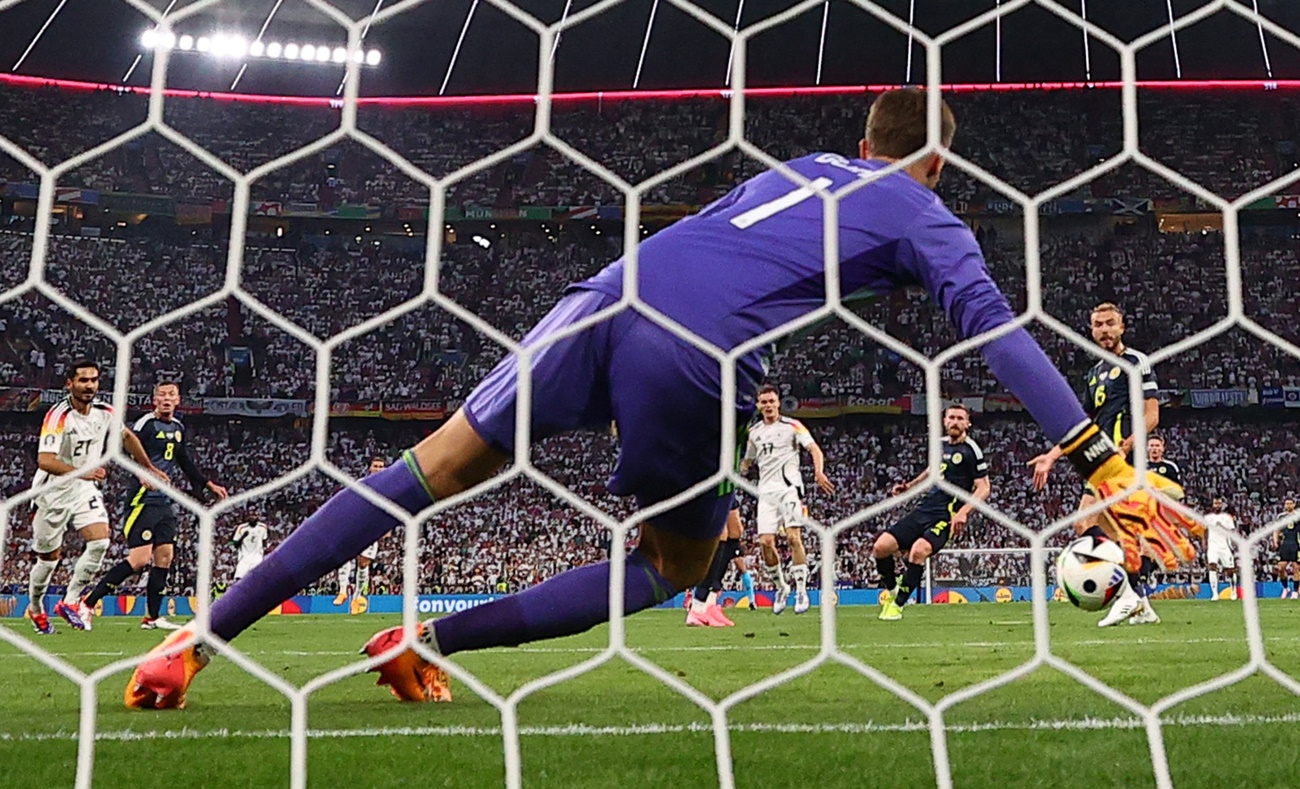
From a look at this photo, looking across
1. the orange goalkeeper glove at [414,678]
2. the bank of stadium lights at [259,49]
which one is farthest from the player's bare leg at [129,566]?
the bank of stadium lights at [259,49]

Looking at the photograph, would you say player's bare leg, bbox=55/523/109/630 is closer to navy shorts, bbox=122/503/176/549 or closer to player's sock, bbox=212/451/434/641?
navy shorts, bbox=122/503/176/549

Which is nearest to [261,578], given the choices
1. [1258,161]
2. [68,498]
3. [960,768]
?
[960,768]

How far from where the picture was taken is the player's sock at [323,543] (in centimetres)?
225

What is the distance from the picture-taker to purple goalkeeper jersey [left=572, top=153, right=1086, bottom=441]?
2.15 m

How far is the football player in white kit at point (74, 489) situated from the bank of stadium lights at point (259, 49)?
11440mm

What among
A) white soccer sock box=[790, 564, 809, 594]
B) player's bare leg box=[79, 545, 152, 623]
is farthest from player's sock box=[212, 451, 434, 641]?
white soccer sock box=[790, 564, 809, 594]

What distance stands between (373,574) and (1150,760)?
13968 mm

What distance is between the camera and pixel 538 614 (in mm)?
2412

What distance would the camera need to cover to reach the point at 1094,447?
74.3 inches

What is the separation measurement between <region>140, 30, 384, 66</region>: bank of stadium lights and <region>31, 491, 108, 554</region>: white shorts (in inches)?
477

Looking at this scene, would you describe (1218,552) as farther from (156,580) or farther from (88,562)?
(88,562)

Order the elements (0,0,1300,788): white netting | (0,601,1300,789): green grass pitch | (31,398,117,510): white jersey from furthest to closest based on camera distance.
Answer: (31,398,117,510): white jersey
(0,601,1300,789): green grass pitch
(0,0,1300,788): white netting

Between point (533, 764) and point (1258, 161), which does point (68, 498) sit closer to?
point (533, 764)

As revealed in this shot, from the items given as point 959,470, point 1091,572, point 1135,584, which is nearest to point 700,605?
point 959,470
